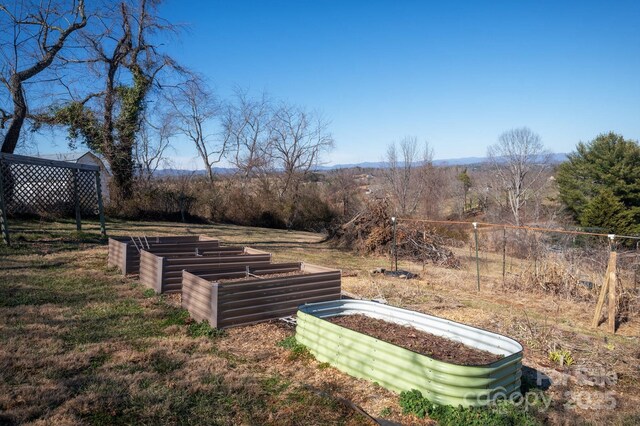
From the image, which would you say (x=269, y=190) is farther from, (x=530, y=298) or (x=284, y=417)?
(x=284, y=417)

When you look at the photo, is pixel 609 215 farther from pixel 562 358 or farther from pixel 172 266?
pixel 172 266

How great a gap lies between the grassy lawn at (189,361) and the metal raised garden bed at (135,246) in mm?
343

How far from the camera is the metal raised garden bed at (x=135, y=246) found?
8.09 meters

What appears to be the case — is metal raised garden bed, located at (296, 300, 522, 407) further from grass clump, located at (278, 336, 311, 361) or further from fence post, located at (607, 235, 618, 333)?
fence post, located at (607, 235, 618, 333)

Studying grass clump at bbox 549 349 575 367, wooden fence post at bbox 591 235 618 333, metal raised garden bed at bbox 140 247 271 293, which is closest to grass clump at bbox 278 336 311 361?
metal raised garden bed at bbox 140 247 271 293

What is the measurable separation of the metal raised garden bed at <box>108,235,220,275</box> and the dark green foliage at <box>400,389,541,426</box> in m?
6.29

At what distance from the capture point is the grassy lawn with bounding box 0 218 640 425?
334 cm

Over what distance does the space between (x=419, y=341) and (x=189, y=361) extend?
2.36 metres

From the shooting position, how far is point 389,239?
549 inches

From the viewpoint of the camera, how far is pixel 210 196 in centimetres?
2155

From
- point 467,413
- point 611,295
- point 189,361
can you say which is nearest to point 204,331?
point 189,361

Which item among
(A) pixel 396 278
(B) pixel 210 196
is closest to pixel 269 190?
(B) pixel 210 196

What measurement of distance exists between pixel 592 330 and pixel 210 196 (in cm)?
1813

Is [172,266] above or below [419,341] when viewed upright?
above
